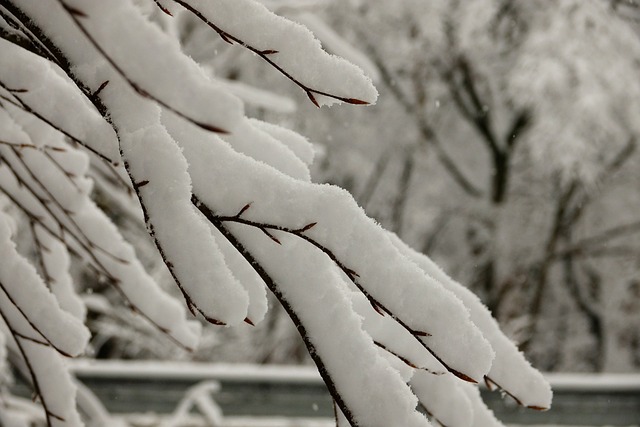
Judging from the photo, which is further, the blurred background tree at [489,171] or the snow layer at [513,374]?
the blurred background tree at [489,171]

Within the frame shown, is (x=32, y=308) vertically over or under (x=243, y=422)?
over

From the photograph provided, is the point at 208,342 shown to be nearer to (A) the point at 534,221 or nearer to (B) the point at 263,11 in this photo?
(A) the point at 534,221

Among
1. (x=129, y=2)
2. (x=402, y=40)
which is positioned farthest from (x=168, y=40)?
(x=402, y=40)

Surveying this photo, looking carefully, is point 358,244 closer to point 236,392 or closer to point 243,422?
point 243,422

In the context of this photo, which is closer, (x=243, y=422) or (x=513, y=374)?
(x=513, y=374)

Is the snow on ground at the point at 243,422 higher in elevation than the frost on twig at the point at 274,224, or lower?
lower

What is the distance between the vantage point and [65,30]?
2.33 ft

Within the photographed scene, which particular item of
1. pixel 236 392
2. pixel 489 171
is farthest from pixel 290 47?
pixel 489 171

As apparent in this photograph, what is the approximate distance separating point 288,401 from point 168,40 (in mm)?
5183

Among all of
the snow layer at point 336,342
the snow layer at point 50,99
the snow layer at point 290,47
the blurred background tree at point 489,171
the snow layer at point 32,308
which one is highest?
the snow layer at point 290,47

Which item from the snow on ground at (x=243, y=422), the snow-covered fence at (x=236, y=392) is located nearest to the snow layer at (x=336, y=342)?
the snow on ground at (x=243, y=422)

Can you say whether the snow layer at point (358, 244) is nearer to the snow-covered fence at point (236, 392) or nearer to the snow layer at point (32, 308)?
the snow layer at point (32, 308)

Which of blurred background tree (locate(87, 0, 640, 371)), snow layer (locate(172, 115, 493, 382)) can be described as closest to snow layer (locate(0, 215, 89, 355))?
snow layer (locate(172, 115, 493, 382))

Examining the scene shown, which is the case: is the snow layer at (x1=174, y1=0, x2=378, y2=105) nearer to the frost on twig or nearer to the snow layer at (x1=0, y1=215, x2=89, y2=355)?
the frost on twig
